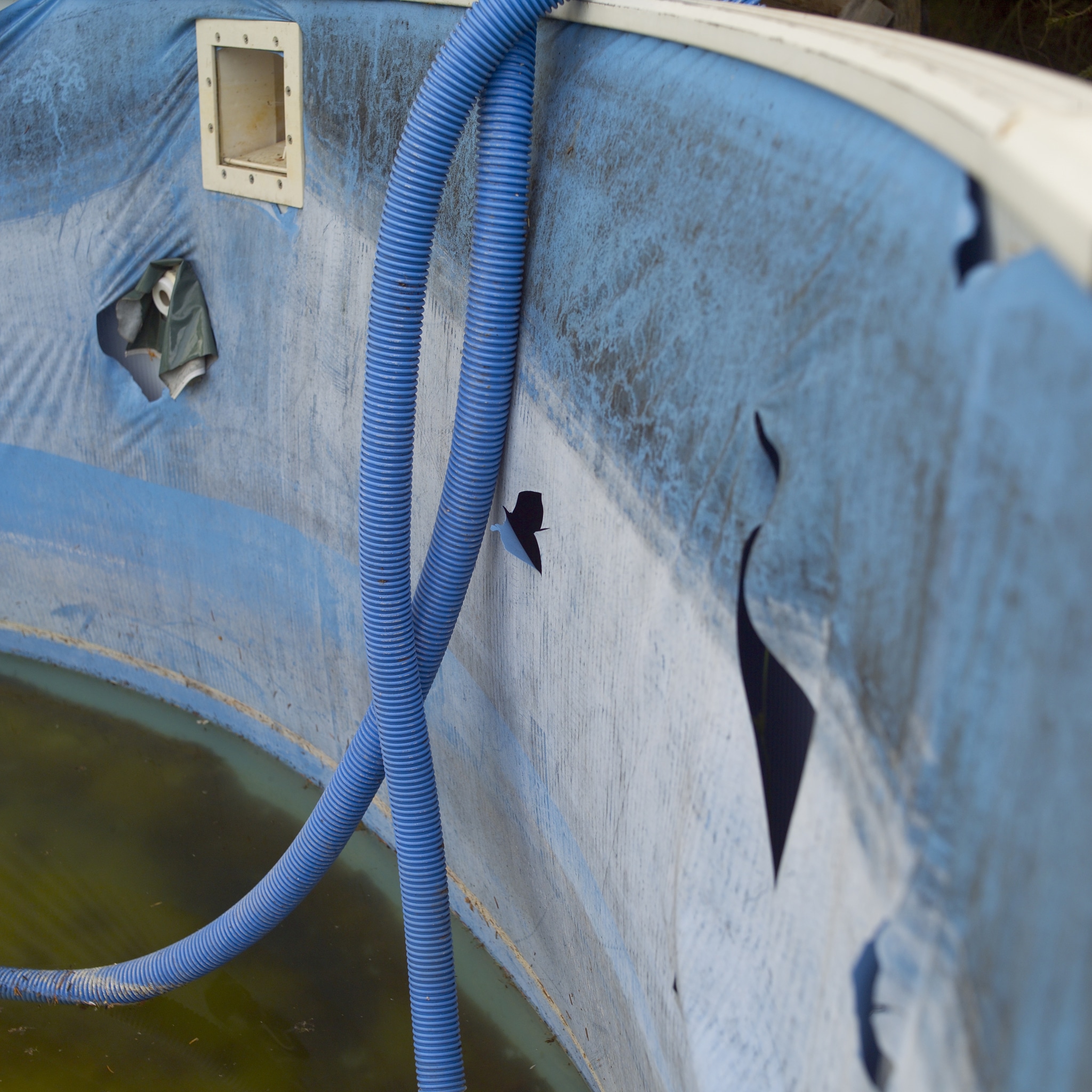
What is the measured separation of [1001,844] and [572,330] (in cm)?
92

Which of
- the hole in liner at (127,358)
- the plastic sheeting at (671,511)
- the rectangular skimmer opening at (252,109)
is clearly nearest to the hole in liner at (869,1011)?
the plastic sheeting at (671,511)

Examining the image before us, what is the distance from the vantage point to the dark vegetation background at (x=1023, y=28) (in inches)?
146

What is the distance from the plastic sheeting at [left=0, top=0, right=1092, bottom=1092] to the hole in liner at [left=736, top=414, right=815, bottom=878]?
0.06ft

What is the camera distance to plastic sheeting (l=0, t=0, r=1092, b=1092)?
58 centimetres

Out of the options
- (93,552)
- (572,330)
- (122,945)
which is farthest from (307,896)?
(572,330)

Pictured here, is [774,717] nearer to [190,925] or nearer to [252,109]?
[190,925]

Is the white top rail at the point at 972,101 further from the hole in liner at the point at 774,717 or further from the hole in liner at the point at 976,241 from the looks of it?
the hole in liner at the point at 774,717

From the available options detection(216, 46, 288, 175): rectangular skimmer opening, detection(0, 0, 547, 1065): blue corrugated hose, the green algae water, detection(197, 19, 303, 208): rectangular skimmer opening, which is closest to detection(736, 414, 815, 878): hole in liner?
detection(0, 0, 547, 1065): blue corrugated hose

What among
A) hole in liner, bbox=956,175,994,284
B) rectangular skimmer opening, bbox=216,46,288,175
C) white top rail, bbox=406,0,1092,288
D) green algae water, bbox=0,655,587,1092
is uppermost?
white top rail, bbox=406,0,1092,288

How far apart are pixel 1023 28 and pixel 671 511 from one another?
3.86m

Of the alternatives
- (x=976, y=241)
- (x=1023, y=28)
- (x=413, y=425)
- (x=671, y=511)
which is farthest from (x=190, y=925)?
(x=1023, y=28)

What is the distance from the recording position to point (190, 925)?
7.36ft

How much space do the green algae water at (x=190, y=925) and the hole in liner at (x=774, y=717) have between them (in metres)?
1.26

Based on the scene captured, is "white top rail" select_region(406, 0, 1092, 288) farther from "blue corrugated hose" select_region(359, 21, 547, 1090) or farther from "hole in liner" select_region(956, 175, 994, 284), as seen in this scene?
"blue corrugated hose" select_region(359, 21, 547, 1090)
